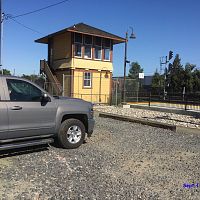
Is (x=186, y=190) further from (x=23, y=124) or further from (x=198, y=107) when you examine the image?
(x=198, y=107)

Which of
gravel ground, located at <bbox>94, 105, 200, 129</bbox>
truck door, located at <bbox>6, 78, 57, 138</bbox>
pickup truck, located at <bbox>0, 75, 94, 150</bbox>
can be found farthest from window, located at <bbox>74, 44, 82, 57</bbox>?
truck door, located at <bbox>6, 78, 57, 138</bbox>

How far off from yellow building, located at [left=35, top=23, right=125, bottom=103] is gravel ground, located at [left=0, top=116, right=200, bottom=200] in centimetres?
1530

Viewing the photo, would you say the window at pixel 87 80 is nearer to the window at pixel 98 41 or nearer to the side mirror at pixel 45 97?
the window at pixel 98 41

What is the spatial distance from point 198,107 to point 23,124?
15230 mm

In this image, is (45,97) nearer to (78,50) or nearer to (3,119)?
(3,119)

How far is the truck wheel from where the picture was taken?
24.2 feet

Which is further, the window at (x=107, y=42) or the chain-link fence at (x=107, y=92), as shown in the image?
the window at (x=107, y=42)

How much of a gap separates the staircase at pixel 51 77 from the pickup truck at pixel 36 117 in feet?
52.8

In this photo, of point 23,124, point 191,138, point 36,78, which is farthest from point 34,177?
point 36,78

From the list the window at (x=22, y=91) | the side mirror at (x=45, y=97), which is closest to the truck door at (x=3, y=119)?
the window at (x=22, y=91)

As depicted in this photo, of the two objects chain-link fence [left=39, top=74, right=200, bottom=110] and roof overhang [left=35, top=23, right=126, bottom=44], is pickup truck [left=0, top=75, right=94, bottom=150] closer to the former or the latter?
chain-link fence [left=39, top=74, right=200, bottom=110]

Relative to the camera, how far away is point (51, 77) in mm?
25047

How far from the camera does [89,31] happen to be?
2408 cm

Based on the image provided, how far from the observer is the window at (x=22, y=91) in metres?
6.51
